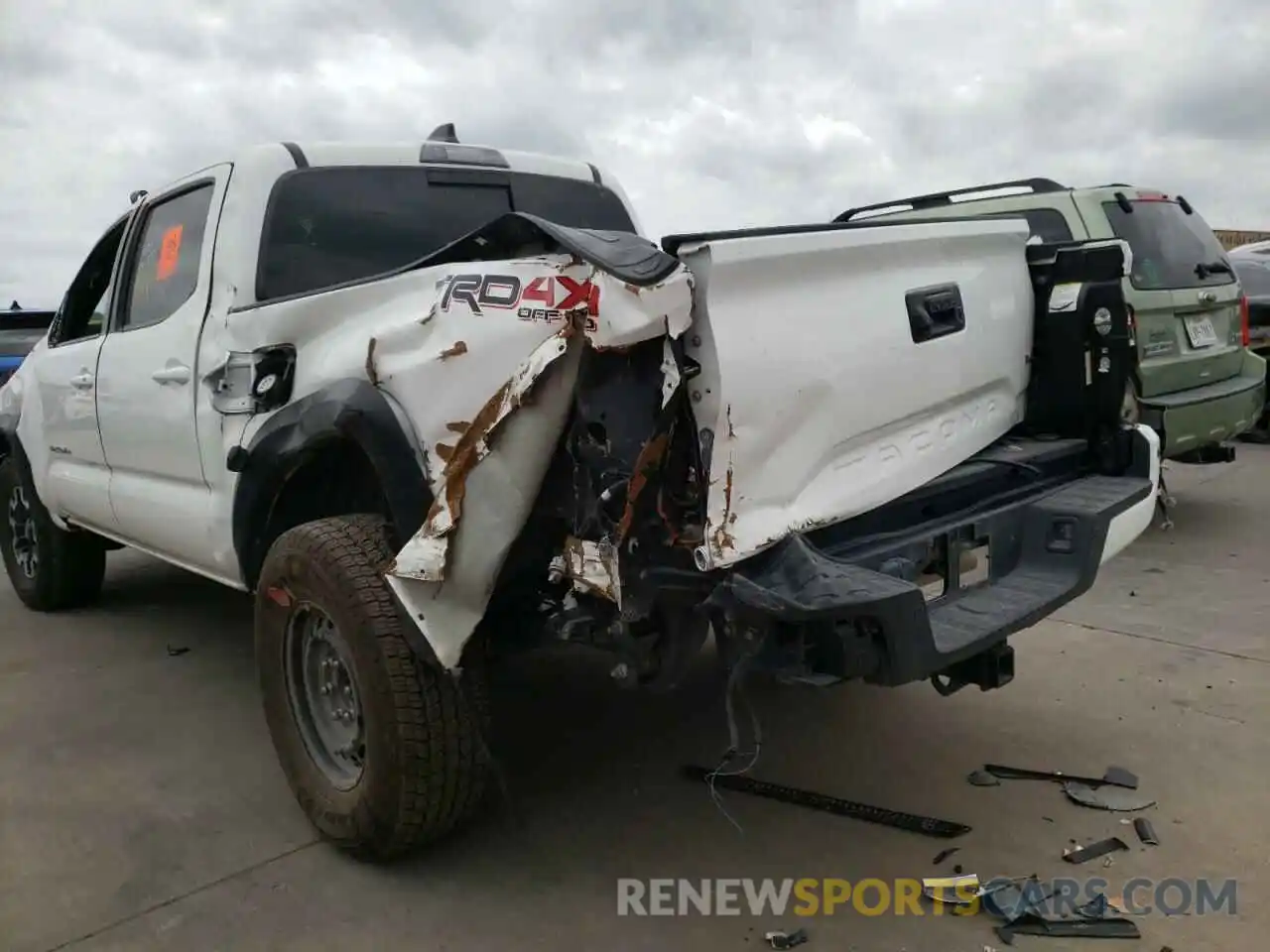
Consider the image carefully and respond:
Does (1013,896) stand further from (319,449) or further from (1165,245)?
(1165,245)

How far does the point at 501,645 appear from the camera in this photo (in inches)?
113

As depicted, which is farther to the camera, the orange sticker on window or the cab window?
the cab window

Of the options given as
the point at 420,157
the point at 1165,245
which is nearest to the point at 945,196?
the point at 1165,245

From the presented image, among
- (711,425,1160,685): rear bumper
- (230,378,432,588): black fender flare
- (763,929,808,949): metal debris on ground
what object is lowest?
(763,929,808,949): metal debris on ground

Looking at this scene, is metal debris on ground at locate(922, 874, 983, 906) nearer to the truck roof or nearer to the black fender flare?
the black fender flare

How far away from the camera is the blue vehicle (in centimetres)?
953

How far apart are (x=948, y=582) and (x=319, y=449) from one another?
175cm

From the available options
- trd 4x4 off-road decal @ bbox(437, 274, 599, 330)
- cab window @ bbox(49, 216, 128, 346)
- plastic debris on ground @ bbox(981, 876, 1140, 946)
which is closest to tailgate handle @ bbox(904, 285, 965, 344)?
trd 4x4 off-road decal @ bbox(437, 274, 599, 330)

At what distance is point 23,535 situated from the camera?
19.2 feet

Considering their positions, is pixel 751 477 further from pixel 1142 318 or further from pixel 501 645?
pixel 1142 318

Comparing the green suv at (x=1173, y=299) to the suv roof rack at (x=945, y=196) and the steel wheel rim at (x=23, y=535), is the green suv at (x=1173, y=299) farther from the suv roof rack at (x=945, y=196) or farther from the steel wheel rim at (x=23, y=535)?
the steel wheel rim at (x=23, y=535)

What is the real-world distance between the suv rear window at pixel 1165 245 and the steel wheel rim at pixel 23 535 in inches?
239

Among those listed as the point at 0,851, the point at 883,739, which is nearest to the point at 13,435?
the point at 0,851

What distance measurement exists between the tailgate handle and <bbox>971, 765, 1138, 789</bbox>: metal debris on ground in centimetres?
142
